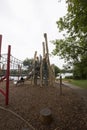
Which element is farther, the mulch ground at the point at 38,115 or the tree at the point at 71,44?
the tree at the point at 71,44

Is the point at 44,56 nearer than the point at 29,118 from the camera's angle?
No

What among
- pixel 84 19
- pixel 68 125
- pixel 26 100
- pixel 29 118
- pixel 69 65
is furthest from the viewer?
pixel 69 65

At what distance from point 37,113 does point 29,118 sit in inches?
21.7

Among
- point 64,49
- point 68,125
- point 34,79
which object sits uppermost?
point 64,49

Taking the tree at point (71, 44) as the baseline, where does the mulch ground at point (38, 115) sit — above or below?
below

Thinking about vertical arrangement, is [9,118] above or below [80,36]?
below

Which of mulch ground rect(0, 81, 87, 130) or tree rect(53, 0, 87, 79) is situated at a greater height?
tree rect(53, 0, 87, 79)

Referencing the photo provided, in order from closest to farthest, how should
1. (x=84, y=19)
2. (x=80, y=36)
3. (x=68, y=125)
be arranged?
→ (x=68, y=125) → (x=84, y=19) → (x=80, y=36)

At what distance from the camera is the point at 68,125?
572 cm

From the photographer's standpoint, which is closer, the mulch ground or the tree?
the mulch ground

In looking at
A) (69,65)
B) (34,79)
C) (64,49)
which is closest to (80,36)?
(64,49)

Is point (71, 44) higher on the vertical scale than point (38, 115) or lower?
higher

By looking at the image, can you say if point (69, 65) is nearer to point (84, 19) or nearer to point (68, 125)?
point (84, 19)

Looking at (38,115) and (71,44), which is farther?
(71,44)
